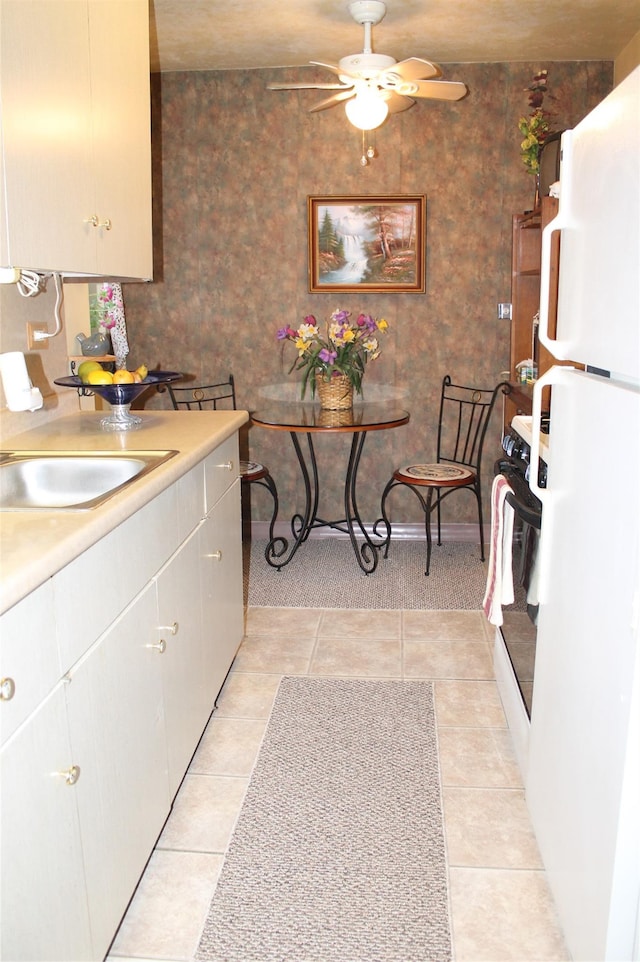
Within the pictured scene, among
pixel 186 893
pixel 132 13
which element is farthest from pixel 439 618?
pixel 132 13

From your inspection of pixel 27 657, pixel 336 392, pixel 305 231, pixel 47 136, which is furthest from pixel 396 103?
pixel 27 657

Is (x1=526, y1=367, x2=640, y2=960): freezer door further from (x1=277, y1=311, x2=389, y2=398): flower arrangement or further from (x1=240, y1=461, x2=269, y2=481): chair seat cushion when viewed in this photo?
(x1=240, y1=461, x2=269, y2=481): chair seat cushion

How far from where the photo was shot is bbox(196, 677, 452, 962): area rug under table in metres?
1.70

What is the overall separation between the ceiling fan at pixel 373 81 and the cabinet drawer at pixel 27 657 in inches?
102

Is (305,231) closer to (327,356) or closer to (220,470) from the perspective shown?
(327,356)

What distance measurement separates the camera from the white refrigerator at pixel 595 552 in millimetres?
1243

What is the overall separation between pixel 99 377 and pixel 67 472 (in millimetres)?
544

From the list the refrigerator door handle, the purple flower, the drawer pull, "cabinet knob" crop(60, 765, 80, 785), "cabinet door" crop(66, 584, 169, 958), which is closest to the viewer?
"cabinet knob" crop(60, 765, 80, 785)

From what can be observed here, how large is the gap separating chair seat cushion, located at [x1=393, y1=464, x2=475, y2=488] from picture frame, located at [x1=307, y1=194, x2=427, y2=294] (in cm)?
100

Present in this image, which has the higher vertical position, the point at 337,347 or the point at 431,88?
the point at 431,88

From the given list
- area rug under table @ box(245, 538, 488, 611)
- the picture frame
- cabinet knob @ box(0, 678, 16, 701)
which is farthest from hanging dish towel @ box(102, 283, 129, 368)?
cabinet knob @ box(0, 678, 16, 701)

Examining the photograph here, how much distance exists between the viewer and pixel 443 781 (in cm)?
228

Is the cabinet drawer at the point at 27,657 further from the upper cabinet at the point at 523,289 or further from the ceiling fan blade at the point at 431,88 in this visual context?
the upper cabinet at the point at 523,289

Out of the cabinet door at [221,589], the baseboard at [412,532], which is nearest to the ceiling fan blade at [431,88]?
the cabinet door at [221,589]
